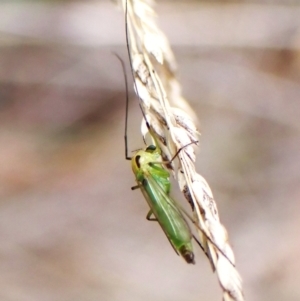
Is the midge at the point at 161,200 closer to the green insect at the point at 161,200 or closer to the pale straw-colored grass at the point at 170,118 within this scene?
the green insect at the point at 161,200

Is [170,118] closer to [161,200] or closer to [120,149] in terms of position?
[161,200]

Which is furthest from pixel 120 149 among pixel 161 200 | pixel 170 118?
pixel 170 118

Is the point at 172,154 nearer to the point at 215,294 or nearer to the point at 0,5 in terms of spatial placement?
the point at 215,294

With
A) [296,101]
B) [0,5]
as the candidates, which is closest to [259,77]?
[296,101]

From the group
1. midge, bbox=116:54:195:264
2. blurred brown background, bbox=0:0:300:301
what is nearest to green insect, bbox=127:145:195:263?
midge, bbox=116:54:195:264

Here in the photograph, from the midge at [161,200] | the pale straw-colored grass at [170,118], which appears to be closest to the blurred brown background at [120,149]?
the midge at [161,200]

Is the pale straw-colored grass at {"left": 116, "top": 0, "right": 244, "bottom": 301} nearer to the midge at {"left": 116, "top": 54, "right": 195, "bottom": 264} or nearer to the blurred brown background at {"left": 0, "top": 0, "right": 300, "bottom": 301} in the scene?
the midge at {"left": 116, "top": 54, "right": 195, "bottom": 264}
